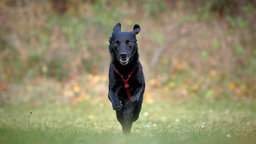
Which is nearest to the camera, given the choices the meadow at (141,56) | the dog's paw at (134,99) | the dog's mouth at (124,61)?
the dog's mouth at (124,61)

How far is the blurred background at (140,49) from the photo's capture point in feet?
49.9

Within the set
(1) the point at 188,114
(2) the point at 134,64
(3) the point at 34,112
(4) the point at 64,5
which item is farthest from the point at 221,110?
(4) the point at 64,5

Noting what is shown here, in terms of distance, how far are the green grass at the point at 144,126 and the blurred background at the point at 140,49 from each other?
2.64 ft

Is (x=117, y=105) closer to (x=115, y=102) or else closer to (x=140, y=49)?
(x=115, y=102)

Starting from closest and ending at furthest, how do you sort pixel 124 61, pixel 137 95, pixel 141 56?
pixel 124 61 < pixel 137 95 < pixel 141 56

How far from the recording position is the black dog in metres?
7.72

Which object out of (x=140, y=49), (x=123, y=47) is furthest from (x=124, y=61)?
(x=140, y=49)

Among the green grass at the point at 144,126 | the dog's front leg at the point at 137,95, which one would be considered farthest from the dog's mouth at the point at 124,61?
the green grass at the point at 144,126

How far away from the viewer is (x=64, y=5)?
20.4 metres

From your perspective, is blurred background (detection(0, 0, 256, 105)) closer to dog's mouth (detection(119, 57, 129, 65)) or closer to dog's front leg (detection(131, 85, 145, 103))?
dog's front leg (detection(131, 85, 145, 103))

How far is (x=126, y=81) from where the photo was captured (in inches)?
307

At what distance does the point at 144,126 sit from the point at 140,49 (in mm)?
8417

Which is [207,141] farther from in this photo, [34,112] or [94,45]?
[94,45]

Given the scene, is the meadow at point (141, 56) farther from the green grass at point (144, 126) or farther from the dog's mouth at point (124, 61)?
the dog's mouth at point (124, 61)
